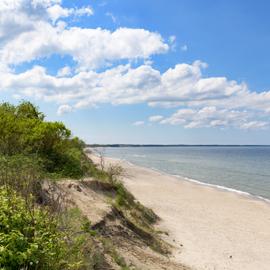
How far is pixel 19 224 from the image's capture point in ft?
18.5

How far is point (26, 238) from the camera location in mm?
5203

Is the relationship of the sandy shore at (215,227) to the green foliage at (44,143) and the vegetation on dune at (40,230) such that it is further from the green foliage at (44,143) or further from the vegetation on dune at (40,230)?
the green foliage at (44,143)

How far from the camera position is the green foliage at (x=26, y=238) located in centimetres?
495

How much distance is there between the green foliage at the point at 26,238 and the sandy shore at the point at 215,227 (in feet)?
24.1

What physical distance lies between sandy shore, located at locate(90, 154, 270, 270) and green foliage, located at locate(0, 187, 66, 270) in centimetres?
733

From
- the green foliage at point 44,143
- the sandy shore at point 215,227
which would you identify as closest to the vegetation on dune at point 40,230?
the green foliage at point 44,143

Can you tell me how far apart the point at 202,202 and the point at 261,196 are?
9.71 meters

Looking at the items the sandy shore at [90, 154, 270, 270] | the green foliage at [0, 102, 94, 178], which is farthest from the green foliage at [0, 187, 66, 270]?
the green foliage at [0, 102, 94, 178]

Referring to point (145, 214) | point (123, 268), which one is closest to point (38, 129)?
point (145, 214)

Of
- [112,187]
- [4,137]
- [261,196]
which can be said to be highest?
[4,137]

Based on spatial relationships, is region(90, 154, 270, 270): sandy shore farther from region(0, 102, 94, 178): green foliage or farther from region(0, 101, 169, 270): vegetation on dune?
region(0, 102, 94, 178): green foliage

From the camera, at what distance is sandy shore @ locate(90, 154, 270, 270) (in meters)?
13.8

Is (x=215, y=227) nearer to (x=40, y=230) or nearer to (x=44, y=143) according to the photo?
(x=44, y=143)

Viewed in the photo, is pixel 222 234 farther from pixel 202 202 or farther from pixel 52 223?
pixel 52 223
